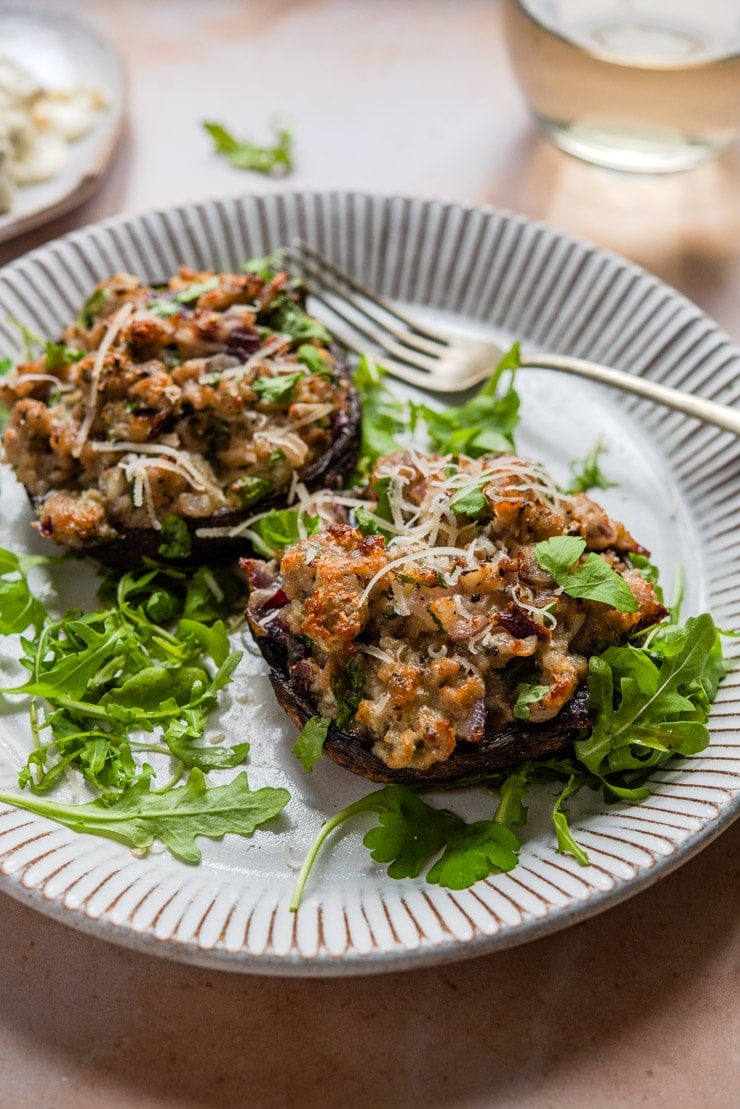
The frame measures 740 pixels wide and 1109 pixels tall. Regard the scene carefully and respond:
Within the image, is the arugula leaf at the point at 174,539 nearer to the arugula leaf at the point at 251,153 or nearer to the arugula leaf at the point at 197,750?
the arugula leaf at the point at 197,750

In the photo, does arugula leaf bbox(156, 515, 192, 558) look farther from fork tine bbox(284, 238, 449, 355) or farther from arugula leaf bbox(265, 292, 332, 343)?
fork tine bbox(284, 238, 449, 355)

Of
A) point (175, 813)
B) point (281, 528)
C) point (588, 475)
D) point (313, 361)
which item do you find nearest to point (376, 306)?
point (313, 361)

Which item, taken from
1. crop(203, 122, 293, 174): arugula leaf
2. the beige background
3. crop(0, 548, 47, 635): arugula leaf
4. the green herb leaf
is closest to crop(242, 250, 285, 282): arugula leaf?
the green herb leaf

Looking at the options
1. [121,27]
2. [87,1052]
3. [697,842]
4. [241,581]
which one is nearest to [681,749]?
[697,842]

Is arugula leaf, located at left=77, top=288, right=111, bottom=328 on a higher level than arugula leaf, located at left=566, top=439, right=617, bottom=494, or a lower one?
lower

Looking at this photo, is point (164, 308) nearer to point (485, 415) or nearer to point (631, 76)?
point (485, 415)

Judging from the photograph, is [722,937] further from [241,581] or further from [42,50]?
[42,50]
